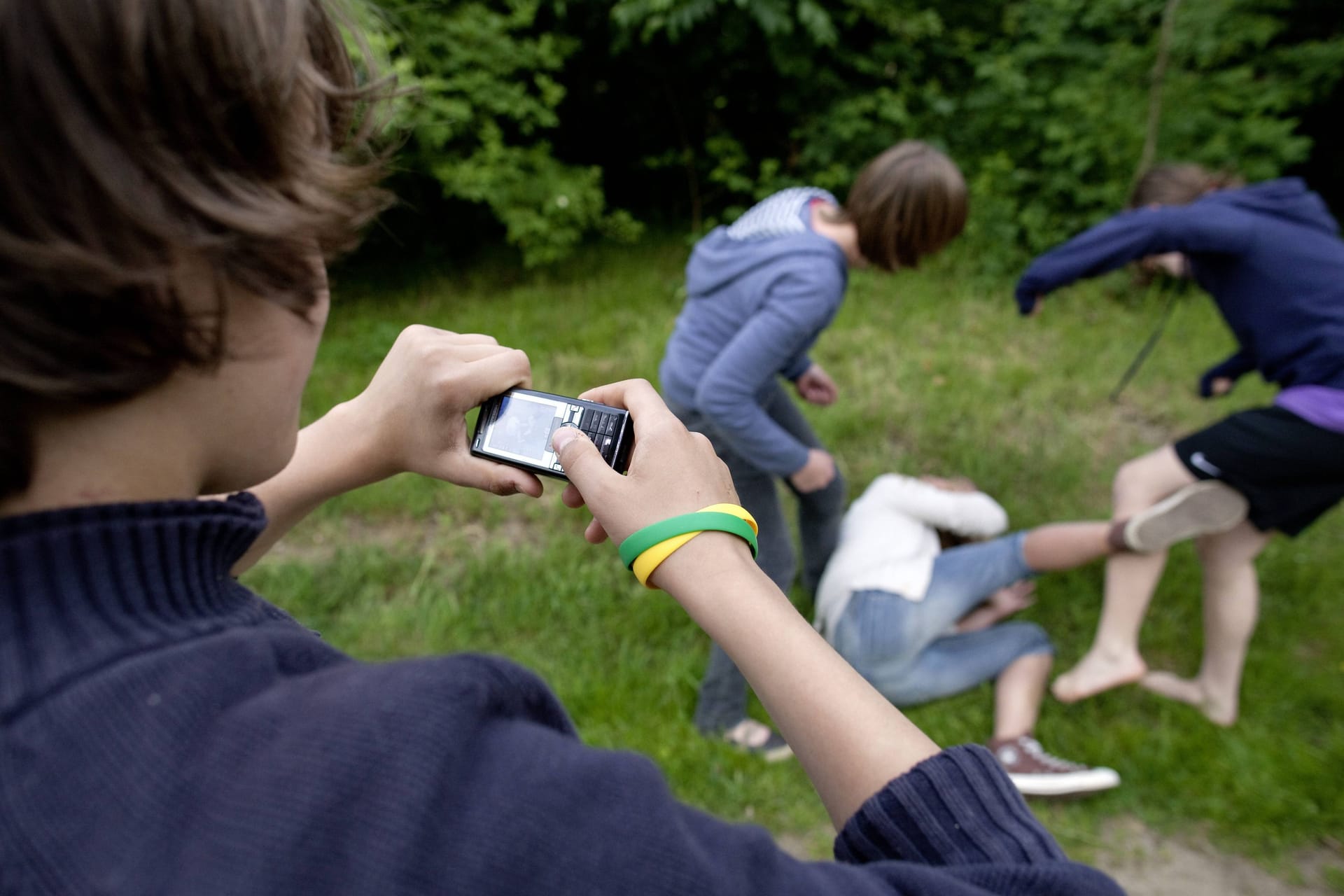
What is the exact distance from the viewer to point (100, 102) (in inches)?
21.7

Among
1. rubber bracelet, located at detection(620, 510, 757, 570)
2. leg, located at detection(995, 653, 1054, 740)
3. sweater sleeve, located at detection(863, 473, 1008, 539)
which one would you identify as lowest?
leg, located at detection(995, 653, 1054, 740)

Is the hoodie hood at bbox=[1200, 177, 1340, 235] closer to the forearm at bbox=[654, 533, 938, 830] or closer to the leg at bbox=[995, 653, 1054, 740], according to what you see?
the leg at bbox=[995, 653, 1054, 740]

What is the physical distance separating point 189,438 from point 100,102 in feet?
0.91

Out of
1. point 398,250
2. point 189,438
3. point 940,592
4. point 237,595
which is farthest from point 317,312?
point 398,250

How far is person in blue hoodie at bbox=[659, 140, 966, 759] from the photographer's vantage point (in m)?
2.23

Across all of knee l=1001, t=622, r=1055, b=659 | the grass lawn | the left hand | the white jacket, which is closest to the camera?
the grass lawn

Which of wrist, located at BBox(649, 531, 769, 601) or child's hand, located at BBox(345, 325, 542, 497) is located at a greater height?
child's hand, located at BBox(345, 325, 542, 497)

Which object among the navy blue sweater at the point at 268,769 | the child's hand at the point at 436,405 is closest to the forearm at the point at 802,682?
the navy blue sweater at the point at 268,769

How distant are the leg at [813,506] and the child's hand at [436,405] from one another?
1.58 m

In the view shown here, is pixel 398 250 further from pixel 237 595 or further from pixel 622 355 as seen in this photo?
pixel 237 595

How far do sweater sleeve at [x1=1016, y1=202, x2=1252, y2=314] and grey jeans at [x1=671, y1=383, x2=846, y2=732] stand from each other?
3.25ft

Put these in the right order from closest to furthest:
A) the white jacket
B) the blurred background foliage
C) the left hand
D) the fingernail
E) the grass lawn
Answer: the fingernail, the grass lawn, the white jacket, the left hand, the blurred background foliage

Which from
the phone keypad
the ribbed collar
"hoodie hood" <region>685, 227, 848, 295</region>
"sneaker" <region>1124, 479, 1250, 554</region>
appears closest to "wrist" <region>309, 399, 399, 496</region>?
the phone keypad

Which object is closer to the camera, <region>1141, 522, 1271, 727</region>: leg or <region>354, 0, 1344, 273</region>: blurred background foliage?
<region>1141, 522, 1271, 727</region>: leg
